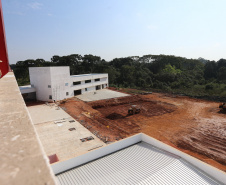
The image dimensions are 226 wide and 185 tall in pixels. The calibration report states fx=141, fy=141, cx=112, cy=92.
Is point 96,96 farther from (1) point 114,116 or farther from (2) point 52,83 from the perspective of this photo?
(1) point 114,116

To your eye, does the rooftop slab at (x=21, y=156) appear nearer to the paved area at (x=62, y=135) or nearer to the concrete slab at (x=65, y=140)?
the paved area at (x=62, y=135)

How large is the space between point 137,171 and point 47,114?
13976mm

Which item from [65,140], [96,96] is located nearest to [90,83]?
[96,96]

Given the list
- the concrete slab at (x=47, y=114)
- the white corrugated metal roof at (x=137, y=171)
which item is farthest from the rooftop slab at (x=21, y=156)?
the concrete slab at (x=47, y=114)

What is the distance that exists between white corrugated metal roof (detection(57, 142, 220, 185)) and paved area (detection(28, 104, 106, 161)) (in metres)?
1.53

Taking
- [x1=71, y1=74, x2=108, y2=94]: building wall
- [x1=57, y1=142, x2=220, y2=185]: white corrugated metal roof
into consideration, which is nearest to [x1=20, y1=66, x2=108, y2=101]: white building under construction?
[x1=71, y1=74, x2=108, y2=94]: building wall

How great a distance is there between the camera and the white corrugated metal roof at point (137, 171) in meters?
5.61

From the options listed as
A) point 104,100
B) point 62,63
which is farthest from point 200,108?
point 62,63

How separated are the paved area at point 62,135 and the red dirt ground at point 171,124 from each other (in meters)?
0.89

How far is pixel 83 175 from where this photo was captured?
236 inches

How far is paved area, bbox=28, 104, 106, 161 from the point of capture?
9680mm

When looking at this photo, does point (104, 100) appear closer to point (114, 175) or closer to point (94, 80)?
point (94, 80)

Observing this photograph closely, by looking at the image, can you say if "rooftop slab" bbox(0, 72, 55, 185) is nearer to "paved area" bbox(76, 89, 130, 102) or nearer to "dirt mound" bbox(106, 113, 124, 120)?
"dirt mound" bbox(106, 113, 124, 120)

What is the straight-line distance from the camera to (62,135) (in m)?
11.8
